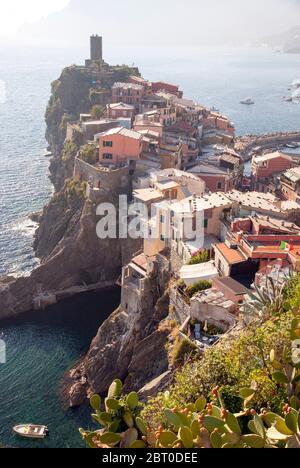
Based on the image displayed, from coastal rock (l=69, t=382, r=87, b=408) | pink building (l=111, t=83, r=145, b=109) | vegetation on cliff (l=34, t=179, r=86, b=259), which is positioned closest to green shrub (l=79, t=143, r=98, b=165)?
vegetation on cliff (l=34, t=179, r=86, b=259)

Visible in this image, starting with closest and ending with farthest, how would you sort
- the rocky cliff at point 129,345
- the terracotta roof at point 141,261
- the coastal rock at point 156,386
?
→ the coastal rock at point 156,386 → the rocky cliff at point 129,345 → the terracotta roof at point 141,261

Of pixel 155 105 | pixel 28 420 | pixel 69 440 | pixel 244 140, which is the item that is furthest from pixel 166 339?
pixel 244 140

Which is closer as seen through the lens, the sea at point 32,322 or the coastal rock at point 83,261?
the sea at point 32,322

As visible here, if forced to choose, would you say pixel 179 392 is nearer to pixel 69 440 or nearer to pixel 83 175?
pixel 69 440

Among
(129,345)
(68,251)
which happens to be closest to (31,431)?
(129,345)

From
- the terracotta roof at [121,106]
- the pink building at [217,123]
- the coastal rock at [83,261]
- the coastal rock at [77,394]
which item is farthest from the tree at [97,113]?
the coastal rock at [77,394]

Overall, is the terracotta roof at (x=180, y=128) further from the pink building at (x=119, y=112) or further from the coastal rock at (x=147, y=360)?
the coastal rock at (x=147, y=360)
